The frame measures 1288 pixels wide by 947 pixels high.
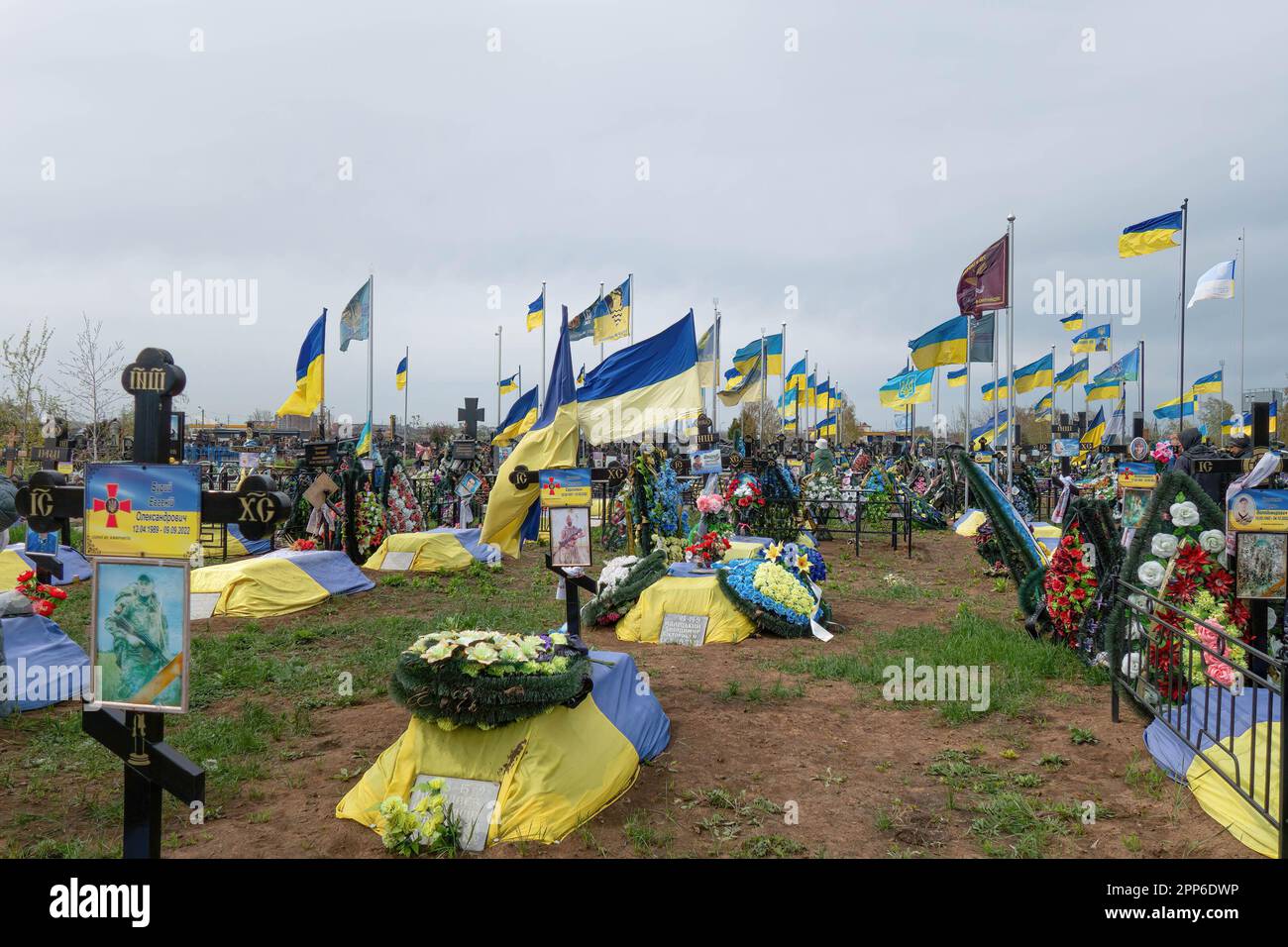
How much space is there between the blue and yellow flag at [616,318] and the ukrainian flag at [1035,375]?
15.5m

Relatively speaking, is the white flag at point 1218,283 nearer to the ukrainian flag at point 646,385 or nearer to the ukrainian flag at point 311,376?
the ukrainian flag at point 646,385

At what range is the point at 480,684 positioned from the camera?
15.6 ft

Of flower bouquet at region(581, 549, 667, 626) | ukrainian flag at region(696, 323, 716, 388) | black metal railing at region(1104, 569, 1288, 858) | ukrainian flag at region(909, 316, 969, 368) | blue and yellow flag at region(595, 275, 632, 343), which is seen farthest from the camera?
ukrainian flag at region(696, 323, 716, 388)

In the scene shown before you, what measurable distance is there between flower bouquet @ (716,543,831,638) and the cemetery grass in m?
0.43

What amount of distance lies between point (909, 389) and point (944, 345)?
8.37 feet

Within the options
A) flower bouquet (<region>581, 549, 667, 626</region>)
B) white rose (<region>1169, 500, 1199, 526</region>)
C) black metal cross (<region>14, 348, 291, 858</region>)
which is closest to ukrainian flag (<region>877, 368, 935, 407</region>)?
flower bouquet (<region>581, 549, 667, 626</region>)

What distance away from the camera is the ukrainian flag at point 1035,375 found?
2822 centimetres

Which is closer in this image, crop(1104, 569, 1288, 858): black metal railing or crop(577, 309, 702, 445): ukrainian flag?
crop(1104, 569, 1288, 858): black metal railing

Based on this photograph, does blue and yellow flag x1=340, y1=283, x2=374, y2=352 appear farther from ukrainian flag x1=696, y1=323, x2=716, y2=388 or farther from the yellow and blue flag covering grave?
the yellow and blue flag covering grave

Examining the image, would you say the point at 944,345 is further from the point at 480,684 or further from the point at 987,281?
the point at 480,684

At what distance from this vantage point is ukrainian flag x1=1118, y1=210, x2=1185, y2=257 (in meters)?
18.3

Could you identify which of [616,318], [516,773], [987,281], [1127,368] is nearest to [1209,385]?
[1127,368]

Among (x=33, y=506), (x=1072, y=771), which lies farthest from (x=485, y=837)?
(x=1072, y=771)

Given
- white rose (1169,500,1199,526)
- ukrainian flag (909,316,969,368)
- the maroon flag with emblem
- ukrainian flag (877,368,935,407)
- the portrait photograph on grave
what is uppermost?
the maroon flag with emblem
